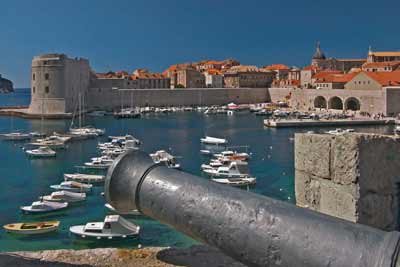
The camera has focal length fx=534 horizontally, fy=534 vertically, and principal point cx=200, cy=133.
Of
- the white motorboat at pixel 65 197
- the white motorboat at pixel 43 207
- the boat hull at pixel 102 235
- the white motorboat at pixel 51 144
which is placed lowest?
the boat hull at pixel 102 235

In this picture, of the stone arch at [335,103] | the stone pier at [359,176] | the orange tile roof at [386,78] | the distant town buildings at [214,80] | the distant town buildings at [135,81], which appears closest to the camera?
the stone pier at [359,176]

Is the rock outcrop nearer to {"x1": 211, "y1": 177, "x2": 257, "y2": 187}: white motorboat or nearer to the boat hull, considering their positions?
{"x1": 211, "y1": 177, "x2": 257, "y2": 187}: white motorboat

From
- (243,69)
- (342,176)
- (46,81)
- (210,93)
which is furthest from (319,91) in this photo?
(342,176)

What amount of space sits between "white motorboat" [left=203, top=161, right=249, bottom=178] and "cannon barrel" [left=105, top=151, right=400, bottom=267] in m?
11.8

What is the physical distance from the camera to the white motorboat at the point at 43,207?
1001 cm

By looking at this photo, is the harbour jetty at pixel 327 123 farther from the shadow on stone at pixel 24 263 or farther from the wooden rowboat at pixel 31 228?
the shadow on stone at pixel 24 263

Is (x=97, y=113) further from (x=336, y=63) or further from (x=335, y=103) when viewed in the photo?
(x=336, y=63)

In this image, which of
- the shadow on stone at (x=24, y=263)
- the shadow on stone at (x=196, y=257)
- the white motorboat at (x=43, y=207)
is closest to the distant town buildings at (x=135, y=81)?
the white motorboat at (x=43, y=207)

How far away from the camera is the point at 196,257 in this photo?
9.16ft

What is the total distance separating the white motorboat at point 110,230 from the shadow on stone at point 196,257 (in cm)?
537

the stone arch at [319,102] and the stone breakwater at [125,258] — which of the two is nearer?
the stone breakwater at [125,258]

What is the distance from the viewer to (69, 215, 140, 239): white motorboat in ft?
26.6

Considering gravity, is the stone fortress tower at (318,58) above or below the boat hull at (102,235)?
above

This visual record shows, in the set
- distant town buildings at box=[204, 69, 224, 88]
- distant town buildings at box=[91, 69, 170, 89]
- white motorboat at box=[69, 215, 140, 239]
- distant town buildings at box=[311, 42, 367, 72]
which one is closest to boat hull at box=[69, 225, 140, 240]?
white motorboat at box=[69, 215, 140, 239]
